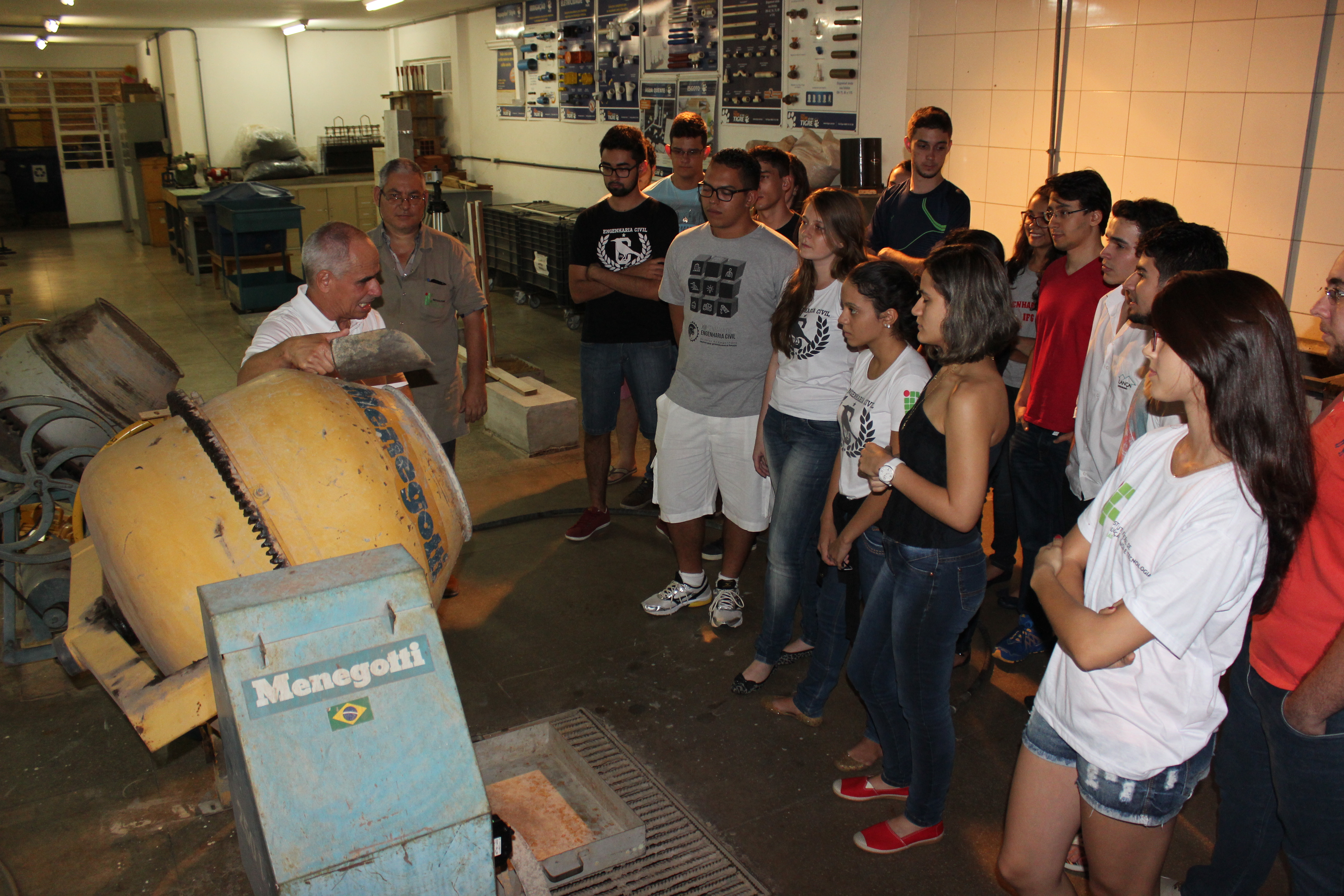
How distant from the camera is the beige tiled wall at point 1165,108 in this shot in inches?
157

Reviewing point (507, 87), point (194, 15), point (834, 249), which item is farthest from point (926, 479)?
point (194, 15)

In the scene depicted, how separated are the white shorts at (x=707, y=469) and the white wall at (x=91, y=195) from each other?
17411 millimetres

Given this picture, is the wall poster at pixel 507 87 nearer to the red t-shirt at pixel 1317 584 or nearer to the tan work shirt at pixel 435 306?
the tan work shirt at pixel 435 306

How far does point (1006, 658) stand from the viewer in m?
3.57

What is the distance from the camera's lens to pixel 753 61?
24.1 ft

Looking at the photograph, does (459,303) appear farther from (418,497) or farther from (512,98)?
(512,98)

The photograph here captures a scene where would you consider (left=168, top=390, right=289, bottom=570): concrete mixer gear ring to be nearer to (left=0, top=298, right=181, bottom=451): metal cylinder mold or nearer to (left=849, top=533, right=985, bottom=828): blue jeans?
(left=849, top=533, right=985, bottom=828): blue jeans

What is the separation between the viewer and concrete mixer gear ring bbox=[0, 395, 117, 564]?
3172 mm

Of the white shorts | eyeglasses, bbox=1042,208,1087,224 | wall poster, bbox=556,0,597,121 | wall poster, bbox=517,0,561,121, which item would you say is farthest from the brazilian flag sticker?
wall poster, bbox=517,0,561,121

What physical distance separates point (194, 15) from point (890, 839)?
14640mm

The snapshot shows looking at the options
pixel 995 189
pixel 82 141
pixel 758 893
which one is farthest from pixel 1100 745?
pixel 82 141

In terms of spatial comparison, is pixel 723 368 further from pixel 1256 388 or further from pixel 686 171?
pixel 1256 388

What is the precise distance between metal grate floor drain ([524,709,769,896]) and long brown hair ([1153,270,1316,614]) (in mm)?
1632

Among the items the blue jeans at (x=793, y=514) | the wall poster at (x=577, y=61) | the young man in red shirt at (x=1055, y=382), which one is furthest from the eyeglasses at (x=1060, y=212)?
the wall poster at (x=577, y=61)
